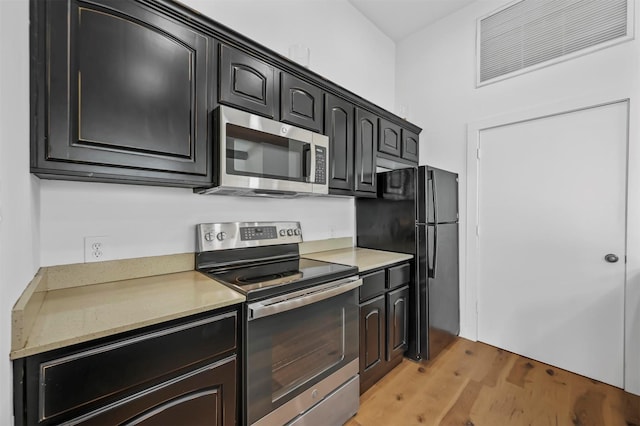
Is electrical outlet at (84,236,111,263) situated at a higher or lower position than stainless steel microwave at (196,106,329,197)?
lower

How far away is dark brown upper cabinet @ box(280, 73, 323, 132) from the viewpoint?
178cm

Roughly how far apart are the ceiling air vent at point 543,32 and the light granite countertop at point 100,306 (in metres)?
3.05

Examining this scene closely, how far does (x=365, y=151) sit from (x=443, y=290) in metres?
1.46

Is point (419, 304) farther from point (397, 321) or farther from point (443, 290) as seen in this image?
point (443, 290)

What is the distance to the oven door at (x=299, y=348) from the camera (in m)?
1.27

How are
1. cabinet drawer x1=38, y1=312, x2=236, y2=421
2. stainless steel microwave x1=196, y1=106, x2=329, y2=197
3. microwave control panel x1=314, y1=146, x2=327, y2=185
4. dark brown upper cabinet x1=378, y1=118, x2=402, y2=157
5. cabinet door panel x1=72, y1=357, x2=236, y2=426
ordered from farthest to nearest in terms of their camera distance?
dark brown upper cabinet x1=378, y1=118, x2=402, y2=157
microwave control panel x1=314, y1=146, x2=327, y2=185
stainless steel microwave x1=196, y1=106, x2=329, y2=197
cabinet door panel x1=72, y1=357, x2=236, y2=426
cabinet drawer x1=38, y1=312, x2=236, y2=421

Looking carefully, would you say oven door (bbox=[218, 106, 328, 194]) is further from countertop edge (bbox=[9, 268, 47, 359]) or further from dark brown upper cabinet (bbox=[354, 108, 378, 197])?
countertop edge (bbox=[9, 268, 47, 359])

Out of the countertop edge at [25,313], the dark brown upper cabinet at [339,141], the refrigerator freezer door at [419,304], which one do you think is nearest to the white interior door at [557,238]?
the refrigerator freezer door at [419,304]

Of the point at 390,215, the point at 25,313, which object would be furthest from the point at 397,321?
the point at 25,313

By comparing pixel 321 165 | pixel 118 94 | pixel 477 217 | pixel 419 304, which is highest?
pixel 118 94

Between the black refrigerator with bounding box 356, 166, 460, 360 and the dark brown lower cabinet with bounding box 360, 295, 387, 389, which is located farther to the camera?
the black refrigerator with bounding box 356, 166, 460, 360

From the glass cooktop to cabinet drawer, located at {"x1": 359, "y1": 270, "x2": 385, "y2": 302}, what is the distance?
18 cm

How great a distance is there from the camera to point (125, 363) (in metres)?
0.93

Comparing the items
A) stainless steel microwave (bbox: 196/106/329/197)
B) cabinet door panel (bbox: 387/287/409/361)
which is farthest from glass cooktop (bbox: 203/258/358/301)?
cabinet door panel (bbox: 387/287/409/361)
